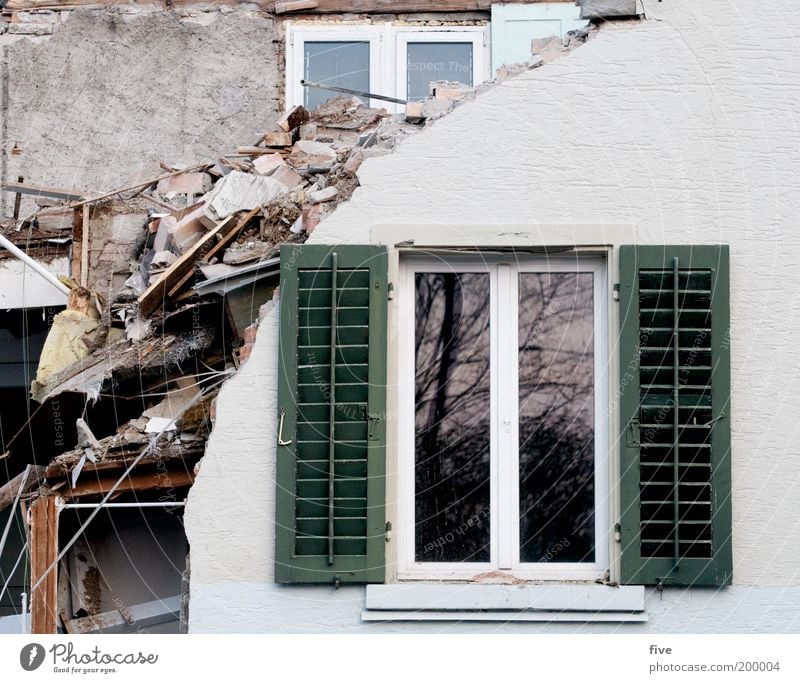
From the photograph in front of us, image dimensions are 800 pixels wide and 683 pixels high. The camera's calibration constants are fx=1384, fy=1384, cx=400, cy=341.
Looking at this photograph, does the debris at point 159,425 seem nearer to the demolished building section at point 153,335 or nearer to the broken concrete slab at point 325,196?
the demolished building section at point 153,335

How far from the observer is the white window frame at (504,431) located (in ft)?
23.4

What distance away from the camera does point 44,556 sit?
822 centimetres

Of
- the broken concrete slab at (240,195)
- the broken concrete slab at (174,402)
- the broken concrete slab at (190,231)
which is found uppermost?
the broken concrete slab at (240,195)

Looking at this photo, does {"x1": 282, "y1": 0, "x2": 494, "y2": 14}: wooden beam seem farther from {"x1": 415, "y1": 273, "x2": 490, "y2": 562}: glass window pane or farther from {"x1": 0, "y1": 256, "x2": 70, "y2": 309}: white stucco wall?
{"x1": 415, "y1": 273, "x2": 490, "y2": 562}: glass window pane

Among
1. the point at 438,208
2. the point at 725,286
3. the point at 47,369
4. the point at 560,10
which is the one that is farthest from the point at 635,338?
the point at 560,10

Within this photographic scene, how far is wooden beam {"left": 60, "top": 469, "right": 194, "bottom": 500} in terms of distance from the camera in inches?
322

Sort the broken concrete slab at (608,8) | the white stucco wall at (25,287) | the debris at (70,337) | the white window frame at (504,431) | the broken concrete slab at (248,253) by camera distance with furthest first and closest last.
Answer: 1. the white stucco wall at (25,287)
2. the debris at (70,337)
3. the broken concrete slab at (248,253)
4. the broken concrete slab at (608,8)
5. the white window frame at (504,431)

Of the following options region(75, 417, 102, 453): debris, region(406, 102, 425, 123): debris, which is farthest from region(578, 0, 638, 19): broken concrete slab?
region(75, 417, 102, 453): debris

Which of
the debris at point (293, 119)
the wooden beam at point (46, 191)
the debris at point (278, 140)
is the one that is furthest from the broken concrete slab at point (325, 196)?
the wooden beam at point (46, 191)

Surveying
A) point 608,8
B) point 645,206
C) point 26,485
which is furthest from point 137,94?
point 645,206

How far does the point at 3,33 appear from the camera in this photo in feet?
38.4

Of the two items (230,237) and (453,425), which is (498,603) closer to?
(453,425)

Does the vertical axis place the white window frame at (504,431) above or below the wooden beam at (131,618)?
above

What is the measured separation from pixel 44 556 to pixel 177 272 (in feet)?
6.12
